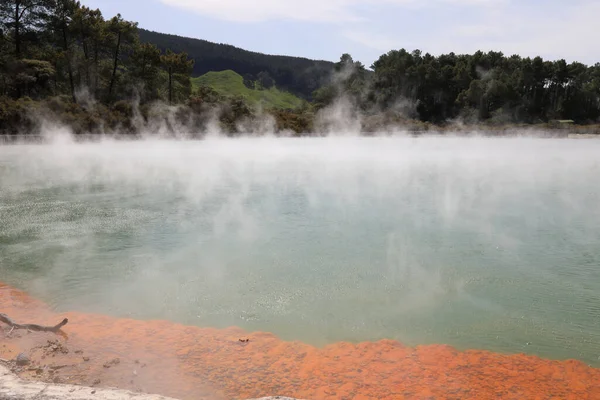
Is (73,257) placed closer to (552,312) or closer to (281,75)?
(552,312)

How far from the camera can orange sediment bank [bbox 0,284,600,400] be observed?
327 centimetres

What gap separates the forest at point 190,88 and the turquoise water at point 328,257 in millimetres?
20906

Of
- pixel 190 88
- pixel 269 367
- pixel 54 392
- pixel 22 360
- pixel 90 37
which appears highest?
pixel 90 37

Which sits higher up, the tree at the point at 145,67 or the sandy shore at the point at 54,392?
the tree at the point at 145,67

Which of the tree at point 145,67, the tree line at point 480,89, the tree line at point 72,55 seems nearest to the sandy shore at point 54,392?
the tree line at point 72,55

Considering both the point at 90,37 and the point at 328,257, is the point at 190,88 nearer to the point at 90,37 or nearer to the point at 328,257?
the point at 90,37

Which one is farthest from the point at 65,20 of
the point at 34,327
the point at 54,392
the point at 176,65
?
the point at 54,392

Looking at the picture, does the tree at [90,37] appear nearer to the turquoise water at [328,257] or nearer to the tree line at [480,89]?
the tree line at [480,89]

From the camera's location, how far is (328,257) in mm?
6191

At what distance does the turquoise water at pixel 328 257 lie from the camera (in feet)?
14.6

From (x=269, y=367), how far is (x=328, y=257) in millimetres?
2715

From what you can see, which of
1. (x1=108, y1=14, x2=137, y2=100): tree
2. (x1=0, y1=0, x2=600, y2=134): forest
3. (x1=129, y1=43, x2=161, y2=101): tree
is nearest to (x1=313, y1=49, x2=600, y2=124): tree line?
(x1=0, y1=0, x2=600, y2=134): forest

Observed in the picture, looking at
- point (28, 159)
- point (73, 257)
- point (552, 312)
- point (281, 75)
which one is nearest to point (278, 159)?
point (28, 159)

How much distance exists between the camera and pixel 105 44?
37344mm
